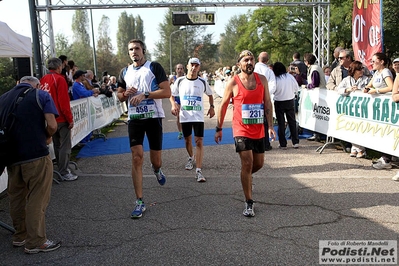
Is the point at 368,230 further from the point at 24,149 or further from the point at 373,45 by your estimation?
the point at 373,45

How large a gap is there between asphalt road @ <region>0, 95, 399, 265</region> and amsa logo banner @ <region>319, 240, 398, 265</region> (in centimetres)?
10

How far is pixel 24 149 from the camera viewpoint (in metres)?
4.28

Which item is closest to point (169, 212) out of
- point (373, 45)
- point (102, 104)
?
point (373, 45)

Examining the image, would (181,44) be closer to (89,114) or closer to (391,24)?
(391,24)

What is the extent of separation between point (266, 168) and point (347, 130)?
1969mm

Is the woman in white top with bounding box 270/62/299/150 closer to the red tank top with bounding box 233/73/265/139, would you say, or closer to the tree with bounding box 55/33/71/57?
the red tank top with bounding box 233/73/265/139

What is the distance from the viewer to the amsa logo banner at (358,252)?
3.84m

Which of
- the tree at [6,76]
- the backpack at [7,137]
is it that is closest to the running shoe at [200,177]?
the backpack at [7,137]

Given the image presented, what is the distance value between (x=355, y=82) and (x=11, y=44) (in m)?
6.56

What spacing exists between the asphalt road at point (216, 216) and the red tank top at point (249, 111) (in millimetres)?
1004

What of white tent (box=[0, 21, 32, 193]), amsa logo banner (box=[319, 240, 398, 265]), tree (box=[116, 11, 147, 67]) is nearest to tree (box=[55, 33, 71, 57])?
tree (box=[116, 11, 147, 67])

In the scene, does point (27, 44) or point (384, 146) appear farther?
point (27, 44)

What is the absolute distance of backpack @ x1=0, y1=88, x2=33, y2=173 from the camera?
13.7 feet

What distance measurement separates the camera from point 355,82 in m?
8.53
